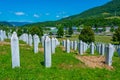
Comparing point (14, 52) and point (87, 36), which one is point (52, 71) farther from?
point (87, 36)

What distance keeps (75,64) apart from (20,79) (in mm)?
5039

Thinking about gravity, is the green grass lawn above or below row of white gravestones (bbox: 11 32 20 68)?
below

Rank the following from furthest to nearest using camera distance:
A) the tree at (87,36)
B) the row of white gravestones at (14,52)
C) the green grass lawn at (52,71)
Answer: the tree at (87,36)
the row of white gravestones at (14,52)
the green grass lawn at (52,71)

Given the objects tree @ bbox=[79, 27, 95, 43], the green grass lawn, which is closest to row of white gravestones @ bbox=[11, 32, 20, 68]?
the green grass lawn

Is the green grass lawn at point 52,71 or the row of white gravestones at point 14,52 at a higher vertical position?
the row of white gravestones at point 14,52

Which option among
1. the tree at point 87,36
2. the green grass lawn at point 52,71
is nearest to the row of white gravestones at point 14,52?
the green grass lawn at point 52,71

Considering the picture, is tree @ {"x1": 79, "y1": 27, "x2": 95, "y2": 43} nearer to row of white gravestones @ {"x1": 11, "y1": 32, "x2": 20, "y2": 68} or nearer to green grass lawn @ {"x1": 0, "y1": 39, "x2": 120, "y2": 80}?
green grass lawn @ {"x1": 0, "y1": 39, "x2": 120, "y2": 80}

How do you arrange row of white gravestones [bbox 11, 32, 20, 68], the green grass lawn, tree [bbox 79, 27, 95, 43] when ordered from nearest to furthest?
the green grass lawn → row of white gravestones [bbox 11, 32, 20, 68] → tree [bbox 79, 27, 95, 43]

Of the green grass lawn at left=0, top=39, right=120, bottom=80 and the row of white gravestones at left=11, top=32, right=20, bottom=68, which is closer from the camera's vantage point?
the green grass lawn at left=0, top=39, right=120, bottom=80

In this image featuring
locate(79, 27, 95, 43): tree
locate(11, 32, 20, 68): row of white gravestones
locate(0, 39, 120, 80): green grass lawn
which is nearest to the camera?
locate(0, 39, 120, 80): green grass lawn

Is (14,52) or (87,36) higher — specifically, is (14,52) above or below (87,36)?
above

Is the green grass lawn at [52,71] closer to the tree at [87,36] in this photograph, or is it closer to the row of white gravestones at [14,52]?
the row of white gravestones at [14,52]

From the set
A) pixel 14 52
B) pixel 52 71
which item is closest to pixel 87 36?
pixel 52 71

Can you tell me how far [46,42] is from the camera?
47.0 ft
